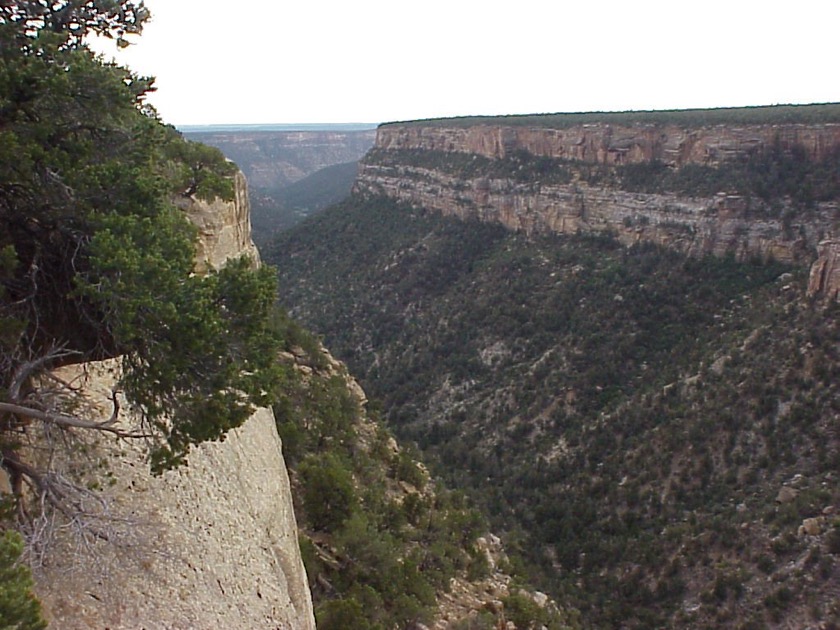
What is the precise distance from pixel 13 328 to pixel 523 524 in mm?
21790

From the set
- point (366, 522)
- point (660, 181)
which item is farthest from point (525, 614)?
point (660, 181)

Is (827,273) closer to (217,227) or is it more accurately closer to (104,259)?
(217,227)

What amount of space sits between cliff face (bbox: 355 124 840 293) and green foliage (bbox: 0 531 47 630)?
1321 inches

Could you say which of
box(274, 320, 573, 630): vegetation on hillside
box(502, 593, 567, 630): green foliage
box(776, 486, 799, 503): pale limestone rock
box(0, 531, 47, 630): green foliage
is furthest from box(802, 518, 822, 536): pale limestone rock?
box(0, 531, 47, 630): green foliage

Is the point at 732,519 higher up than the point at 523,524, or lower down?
higher up

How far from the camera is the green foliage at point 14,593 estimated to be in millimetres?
4238

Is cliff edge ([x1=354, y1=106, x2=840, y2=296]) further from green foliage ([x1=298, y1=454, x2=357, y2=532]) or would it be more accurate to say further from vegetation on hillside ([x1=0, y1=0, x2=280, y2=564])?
vegetation on hillside ([x1=0, y1=0, x2=280, y2=564])

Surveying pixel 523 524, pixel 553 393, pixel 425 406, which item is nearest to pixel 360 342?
pixel 425 406

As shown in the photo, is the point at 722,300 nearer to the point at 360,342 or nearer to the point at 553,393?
the point at 553,393

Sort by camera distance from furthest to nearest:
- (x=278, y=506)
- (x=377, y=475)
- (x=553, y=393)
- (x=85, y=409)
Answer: (x=553, y=393) < (x=377, y=475) < (x=278, y=506) < (x=85, y=409)

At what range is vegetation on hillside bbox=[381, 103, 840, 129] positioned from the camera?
118 feet

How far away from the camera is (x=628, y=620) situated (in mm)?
19016

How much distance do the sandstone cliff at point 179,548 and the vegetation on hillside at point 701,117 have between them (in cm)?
3671

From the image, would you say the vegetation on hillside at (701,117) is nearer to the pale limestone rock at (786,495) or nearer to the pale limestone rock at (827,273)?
the pale limestone rock at (827,273)
